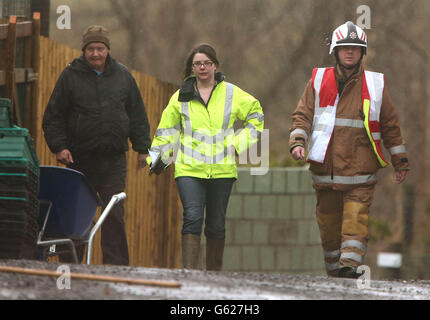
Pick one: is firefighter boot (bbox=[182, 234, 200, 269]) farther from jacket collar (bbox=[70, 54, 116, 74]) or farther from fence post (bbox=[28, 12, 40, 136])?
fence post (bbox=[28, 12, 40, 136])

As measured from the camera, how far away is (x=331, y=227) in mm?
9352

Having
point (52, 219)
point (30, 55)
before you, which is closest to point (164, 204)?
point (30, 55)

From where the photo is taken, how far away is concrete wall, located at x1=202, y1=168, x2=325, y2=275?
1363cm

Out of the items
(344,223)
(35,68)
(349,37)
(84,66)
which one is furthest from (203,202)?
(35,68)

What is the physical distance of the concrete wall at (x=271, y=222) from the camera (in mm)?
13633

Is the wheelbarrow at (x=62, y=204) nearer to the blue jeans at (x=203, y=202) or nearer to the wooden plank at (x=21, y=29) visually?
the blue jeans at (x=203, y=202)

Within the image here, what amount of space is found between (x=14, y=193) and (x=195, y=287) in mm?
1517

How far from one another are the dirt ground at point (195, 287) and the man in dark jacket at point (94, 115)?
2113mm

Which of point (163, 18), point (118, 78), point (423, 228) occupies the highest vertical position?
point (163, 18)

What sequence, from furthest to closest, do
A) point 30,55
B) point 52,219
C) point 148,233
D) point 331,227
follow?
point 148,233, point 30,55, point 331,227, point 52,219

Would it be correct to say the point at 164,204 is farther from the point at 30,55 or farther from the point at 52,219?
the point at 52,219

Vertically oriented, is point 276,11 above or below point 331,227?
above

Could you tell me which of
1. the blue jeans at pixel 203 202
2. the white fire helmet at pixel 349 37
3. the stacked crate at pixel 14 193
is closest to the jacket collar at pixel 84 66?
the blue jeans at pixel 203 202
